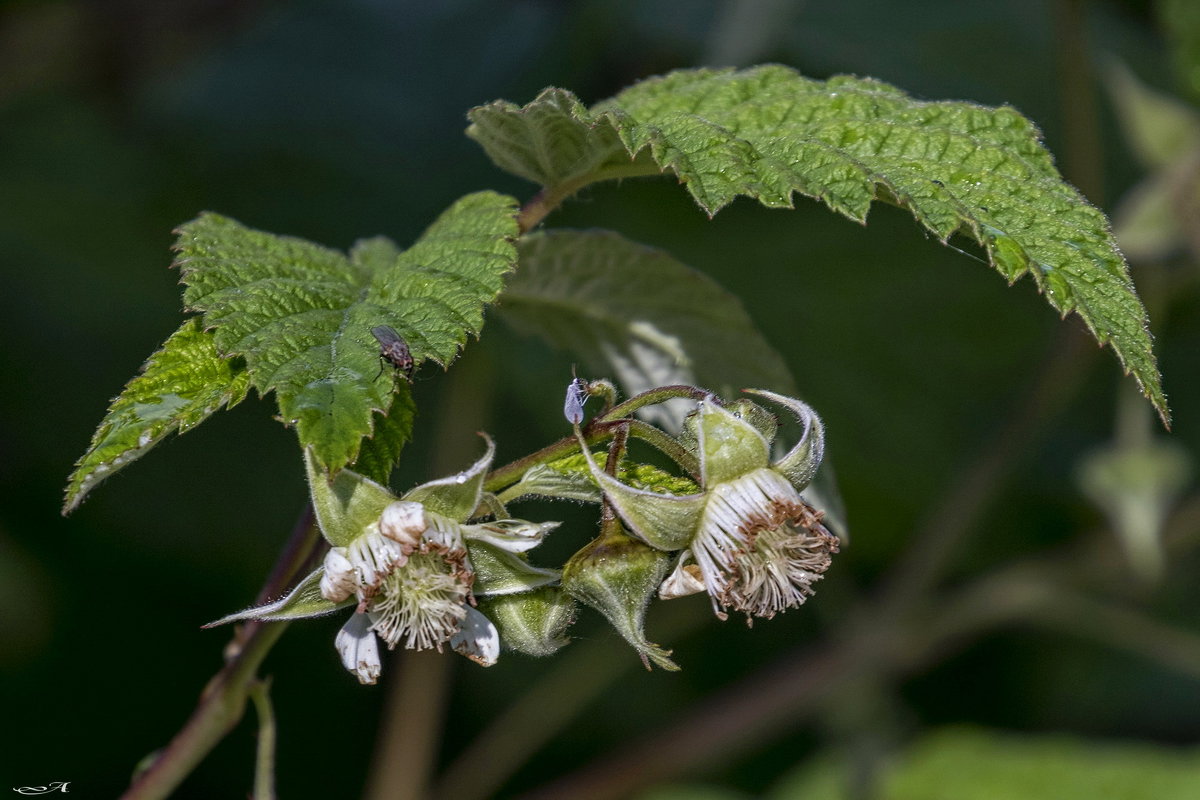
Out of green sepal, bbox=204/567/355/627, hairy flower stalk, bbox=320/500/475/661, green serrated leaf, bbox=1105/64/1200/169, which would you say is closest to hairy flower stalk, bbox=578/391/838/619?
hairy flower stalk, bbox=320/500/475/661

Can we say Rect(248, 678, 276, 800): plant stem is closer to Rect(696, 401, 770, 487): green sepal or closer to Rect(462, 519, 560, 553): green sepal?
Rect(462, 519, 560, 553): green sepal

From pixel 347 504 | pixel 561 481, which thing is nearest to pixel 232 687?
pixel 347 504

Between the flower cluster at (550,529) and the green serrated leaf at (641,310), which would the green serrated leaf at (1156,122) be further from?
the flower cluster at (550,529)

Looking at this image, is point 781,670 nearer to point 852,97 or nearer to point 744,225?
point 744,225

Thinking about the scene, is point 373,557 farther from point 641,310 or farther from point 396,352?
point 641,310

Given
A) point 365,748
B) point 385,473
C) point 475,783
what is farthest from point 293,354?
point 365,748

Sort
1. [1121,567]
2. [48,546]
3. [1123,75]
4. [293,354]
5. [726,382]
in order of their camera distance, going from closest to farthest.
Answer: [293,354] → [726,382] → [1123,75] → [1121,567] → [48,546]
